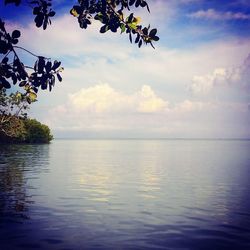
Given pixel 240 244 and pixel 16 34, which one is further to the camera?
pixel 240 244

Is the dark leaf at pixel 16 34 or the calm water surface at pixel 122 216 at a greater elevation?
the dark leaf at pixel 16 34

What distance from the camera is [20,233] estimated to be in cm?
1614

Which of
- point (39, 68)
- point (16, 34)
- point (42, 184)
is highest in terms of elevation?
point (16, 34)

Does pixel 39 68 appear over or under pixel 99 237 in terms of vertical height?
over

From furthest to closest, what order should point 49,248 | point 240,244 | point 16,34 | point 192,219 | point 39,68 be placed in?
point 192,219
point 240,244
point 49,248
point 39,68
point 16,34

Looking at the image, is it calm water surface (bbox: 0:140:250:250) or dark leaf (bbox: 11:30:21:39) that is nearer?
dark leaf (bbox: 11:30:21:39)

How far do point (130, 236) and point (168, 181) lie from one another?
23.9m

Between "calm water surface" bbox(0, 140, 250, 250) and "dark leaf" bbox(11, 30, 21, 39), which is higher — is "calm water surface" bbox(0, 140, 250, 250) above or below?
below

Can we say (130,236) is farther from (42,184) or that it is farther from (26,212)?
(42,184)

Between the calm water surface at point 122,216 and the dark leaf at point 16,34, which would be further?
the calm water surface at point 122,216

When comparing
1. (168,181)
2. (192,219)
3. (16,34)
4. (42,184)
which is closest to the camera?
(16,34)

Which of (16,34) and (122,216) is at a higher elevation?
(16,34)

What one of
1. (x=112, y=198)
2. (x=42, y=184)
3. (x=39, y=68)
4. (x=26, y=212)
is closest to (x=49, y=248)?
(x=26, y=212)

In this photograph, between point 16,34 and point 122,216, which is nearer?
point 16,34
